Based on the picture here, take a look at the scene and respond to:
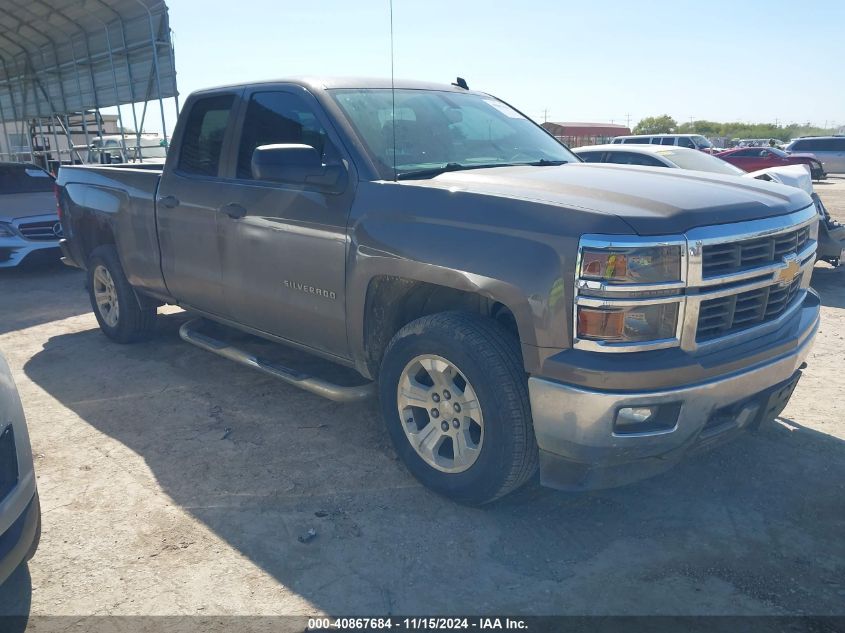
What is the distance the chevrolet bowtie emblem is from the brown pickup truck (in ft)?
0.06

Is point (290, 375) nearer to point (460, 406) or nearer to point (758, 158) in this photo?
point (460, 406)

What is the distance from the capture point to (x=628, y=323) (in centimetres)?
261

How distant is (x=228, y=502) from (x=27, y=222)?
7390 millimetres

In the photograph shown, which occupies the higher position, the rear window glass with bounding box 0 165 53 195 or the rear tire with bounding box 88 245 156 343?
the rear window glass with bounding box 0 165 53 195

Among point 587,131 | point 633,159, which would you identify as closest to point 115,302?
point 633,159

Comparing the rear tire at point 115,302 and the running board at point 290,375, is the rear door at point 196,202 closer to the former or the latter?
the running board at point 290,375

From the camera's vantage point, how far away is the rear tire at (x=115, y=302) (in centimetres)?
557

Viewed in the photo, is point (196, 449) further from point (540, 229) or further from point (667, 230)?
point (667, 230)

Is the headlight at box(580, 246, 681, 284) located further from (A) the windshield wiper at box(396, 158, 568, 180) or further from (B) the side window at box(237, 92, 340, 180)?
(B) the side window at box(237, 92, 340, 180)

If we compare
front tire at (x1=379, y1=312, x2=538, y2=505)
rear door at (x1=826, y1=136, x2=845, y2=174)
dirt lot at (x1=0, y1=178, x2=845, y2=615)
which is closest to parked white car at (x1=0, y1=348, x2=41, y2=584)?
dirt lot at (x1=0, y1=178, x2=845, y2=615)

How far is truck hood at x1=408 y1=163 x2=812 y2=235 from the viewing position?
2660mm

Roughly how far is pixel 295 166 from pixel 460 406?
1409 millimetres

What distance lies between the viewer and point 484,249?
2.86m

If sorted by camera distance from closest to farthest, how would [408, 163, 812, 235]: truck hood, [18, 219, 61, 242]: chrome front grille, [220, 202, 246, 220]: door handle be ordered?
[408, 163, 812, 235]: truck hood < [220, 202, 246, 220]: door handle < [18, 219, 61, 242]: chrome front grille
